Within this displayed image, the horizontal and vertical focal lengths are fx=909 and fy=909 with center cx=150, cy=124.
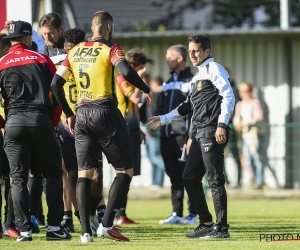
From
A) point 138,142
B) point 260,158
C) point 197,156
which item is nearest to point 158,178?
point 260,158

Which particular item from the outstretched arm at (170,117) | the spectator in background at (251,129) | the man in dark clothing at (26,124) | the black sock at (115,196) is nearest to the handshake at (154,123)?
the outstretched arm at (170,117)

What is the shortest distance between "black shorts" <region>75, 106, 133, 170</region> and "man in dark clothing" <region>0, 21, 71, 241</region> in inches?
17.9

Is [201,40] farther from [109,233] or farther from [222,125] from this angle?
[109,233]

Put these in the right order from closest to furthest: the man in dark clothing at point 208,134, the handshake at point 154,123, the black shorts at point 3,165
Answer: the man in dark clothing at point 208,134
the black shorts at point 3,165
the handshake at point 154,123

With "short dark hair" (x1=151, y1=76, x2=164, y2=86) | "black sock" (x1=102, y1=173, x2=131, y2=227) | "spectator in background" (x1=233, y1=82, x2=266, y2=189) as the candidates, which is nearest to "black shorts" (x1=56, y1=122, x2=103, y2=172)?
"black sock" (x1=102, y1=173, x2=131, y2=227)

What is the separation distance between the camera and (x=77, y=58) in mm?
9750

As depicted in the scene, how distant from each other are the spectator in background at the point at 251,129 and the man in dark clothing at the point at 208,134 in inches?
333

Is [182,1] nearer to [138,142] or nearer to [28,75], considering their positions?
[138,142]

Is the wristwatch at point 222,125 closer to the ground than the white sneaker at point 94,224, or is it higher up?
higher up

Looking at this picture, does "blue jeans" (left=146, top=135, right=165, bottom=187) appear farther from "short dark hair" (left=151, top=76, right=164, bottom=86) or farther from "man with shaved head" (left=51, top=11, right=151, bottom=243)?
"man with shaved head" (left=51, top=11, right=151, bottom=243)

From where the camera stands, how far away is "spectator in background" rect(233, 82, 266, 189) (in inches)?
741

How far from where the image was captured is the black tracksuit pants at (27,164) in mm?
9891

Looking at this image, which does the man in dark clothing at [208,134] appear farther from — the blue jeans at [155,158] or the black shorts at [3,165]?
the blue jeans at [155,158]

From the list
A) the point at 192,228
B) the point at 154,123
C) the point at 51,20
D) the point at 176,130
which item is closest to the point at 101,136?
the point at 154,123
